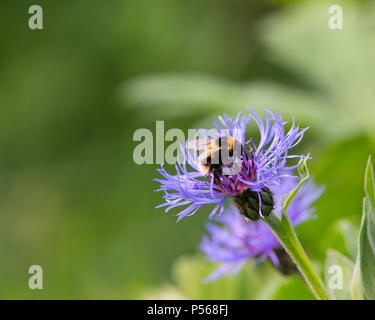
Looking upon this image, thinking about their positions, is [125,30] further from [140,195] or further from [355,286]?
[355,286]

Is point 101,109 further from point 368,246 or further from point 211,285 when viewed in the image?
point 368,246

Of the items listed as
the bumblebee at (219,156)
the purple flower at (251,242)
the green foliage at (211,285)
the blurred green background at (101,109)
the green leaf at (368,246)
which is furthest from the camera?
the blurred green background at (101,109)

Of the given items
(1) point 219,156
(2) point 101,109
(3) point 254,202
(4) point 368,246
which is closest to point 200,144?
(1) point 219,156

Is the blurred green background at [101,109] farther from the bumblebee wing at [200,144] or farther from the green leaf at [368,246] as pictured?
the green leaf at [368,246]

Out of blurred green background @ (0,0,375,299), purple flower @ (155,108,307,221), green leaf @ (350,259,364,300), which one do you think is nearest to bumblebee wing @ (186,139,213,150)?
purple flower @ (155,108,307,221)

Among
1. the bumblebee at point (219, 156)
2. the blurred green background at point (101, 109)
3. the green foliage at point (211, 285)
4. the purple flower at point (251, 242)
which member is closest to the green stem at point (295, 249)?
the bumblebee at point (219, 156)

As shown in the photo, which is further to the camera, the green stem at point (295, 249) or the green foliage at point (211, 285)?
the green foliage at point (211, 285)
